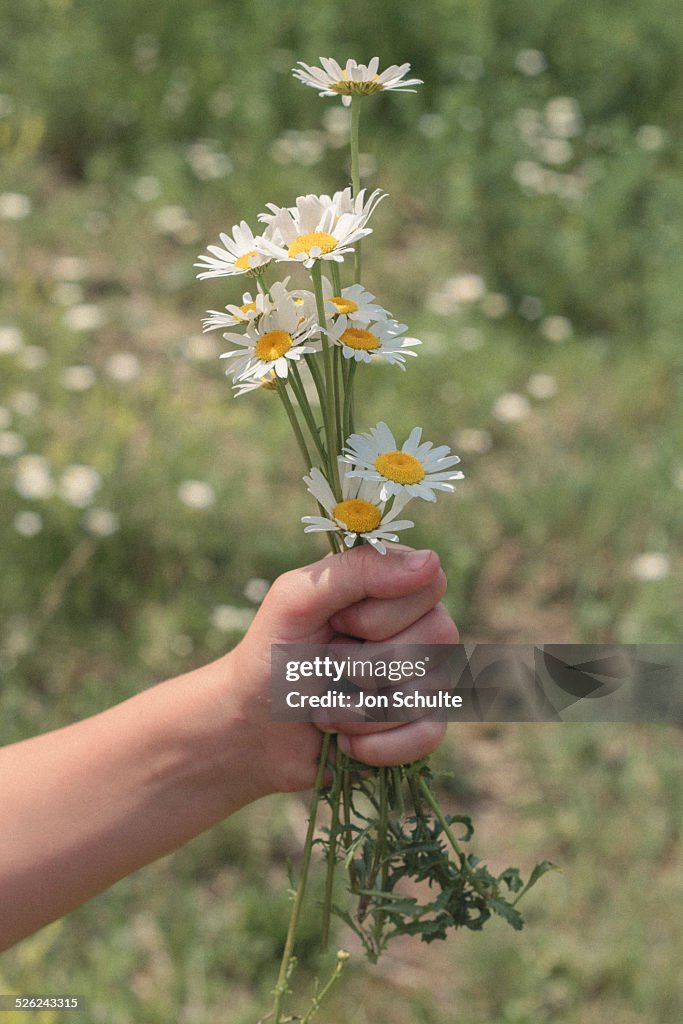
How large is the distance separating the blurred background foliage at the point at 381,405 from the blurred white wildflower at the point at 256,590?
0.02m

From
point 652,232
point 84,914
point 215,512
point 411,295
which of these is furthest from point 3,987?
point 652,232

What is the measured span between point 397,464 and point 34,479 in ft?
4.34

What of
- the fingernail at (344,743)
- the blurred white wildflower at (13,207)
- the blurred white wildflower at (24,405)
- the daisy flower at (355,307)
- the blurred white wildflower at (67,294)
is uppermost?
the blurred white wildflower at (13,207)

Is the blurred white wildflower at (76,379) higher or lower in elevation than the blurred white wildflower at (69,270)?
lower

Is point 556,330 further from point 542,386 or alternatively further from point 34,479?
point 34,479

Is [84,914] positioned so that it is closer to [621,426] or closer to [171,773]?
[171,773]

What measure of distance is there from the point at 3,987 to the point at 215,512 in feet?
2.97

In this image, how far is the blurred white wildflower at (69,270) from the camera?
2525 mm

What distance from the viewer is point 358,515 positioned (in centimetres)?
73

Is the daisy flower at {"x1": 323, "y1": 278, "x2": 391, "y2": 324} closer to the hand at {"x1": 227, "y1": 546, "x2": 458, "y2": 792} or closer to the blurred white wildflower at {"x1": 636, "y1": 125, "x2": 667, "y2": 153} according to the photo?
the hand at {"x1": 227, "y1": 546, "x2": 458, "y2": 792}

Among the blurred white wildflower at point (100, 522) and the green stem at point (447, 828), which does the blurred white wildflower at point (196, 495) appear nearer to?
the blurred white wildflower at point (100, 522)

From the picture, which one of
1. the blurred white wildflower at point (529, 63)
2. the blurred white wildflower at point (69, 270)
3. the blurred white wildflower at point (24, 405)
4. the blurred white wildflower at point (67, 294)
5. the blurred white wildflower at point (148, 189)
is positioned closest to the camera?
the blurred white wildflower at point (24, 405)

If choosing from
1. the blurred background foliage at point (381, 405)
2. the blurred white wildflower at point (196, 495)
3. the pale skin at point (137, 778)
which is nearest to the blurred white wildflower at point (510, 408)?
the blurred background foliage at point (381, 405)

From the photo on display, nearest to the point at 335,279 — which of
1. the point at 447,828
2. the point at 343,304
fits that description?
the point at 343,304
